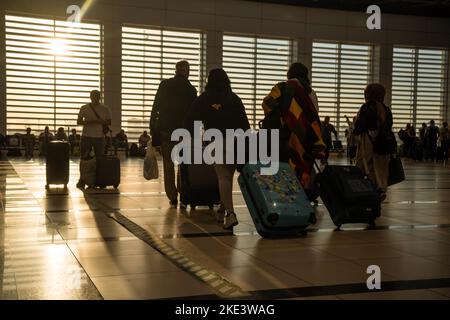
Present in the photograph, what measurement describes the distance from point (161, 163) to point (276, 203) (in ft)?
42.8

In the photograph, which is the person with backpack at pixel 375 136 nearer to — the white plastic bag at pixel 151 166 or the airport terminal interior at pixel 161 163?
the airport terminal interior at pixel 161 163

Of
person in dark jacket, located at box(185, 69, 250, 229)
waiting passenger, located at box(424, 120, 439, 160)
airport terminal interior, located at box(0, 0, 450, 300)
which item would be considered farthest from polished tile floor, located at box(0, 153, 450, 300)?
waiting passenger, located at box(424, 120, 439, 160)

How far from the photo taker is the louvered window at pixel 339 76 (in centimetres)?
2647

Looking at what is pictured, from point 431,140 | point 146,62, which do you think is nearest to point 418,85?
point 431,140

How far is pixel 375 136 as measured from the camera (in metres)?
7.80

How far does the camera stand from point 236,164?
5.87 meters

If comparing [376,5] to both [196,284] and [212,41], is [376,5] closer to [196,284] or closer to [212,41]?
[212,41]

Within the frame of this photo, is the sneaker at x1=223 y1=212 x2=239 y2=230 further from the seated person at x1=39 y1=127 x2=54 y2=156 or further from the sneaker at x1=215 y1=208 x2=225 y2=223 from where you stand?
the seated person at x1=39 y1=127 x2=54 y2=156

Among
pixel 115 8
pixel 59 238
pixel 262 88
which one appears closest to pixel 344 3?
pixel 262 88

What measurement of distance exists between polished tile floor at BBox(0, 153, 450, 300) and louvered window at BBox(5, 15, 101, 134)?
52.2ft

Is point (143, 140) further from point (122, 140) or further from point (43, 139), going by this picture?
point (43, 139)

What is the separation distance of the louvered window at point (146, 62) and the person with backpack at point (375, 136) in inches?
655

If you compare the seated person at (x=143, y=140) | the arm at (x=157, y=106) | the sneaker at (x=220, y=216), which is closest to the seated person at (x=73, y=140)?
the seated person at (x=143, y=140)
